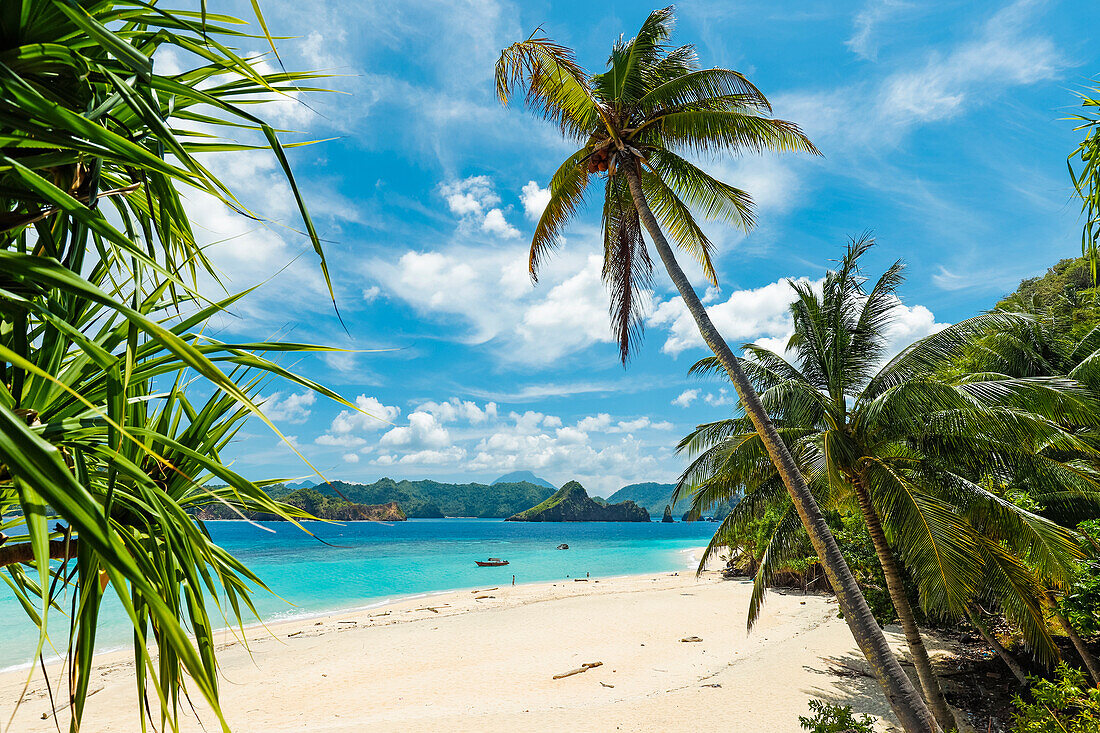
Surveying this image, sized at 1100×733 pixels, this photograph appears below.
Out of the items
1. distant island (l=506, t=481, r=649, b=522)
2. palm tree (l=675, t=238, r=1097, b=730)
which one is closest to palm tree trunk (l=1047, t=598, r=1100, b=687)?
palm tree (l=675, t=238, r=1097, b=730)

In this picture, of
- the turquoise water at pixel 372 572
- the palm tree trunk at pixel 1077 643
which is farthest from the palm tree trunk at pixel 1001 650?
the turquoise water at pixel 372 572

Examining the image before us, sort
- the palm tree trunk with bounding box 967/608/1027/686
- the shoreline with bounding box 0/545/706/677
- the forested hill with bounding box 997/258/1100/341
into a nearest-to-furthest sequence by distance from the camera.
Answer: the palm tree trunk with bounding box 967/608/1027/686 → the forested hill with bounding box 997/258/1100/341 → the shoreline with bounding box 0/545/706/677

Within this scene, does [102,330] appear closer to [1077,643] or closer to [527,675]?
[1077,643]

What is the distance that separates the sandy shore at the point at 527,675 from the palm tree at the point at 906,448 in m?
2.98

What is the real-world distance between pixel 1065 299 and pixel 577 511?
443 ft

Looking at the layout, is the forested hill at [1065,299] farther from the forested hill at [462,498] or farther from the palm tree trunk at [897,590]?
the forested hill at [462,498]

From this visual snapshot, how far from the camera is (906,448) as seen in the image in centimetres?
736

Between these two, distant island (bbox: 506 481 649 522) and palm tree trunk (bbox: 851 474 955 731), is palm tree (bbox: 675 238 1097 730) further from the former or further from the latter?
distant island (bbox: 506 481 649 522)

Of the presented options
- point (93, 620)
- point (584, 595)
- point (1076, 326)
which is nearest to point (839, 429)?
point (93, 620)

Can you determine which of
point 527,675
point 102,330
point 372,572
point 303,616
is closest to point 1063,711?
point 527,675

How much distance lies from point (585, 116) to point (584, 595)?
2117 centimetres

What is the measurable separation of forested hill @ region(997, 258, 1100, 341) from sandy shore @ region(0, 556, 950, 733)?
893 cm

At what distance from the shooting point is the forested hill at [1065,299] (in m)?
13.0

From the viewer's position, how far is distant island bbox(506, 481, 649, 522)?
140625 mm
